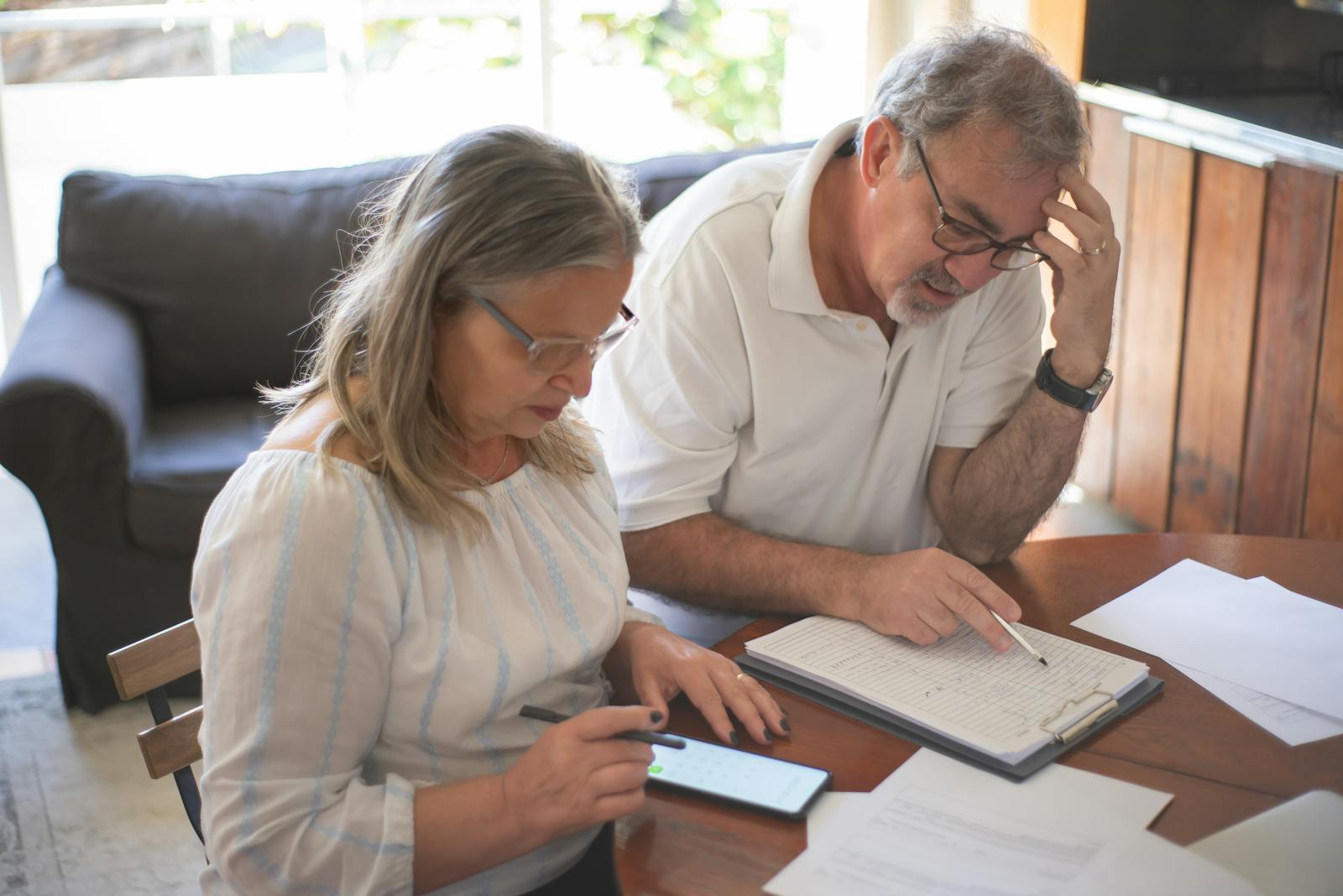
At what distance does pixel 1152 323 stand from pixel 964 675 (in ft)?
6.81

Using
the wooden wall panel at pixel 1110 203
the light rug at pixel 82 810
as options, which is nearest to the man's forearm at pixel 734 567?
the light rug at pixel 82 810

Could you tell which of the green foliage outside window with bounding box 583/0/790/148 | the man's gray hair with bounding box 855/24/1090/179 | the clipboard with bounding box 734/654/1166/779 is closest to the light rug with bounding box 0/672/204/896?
the clipboard with bounding box 734/654/1166/779

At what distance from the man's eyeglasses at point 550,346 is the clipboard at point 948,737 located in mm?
343

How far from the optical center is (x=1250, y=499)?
2.79 meters

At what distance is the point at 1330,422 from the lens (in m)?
2.54

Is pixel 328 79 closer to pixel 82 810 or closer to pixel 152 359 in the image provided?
pixel 152 359

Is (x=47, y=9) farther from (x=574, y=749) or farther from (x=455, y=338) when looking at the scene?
(x=574, y=749)

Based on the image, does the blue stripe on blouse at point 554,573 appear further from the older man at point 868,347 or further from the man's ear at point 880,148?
the man's ear at point 880,148

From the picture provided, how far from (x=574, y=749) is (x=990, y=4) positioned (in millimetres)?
3116

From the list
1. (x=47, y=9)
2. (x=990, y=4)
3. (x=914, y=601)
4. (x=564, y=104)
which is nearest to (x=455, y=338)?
(x=914, y=601)

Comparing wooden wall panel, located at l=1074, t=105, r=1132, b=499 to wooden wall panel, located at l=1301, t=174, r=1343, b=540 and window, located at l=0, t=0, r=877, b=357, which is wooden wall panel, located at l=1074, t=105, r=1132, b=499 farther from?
window, located at l=0, t=0, r=877, b=357

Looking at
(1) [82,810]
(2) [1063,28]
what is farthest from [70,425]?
(2) [1063,28]

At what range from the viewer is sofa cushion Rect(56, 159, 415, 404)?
276 centimetres

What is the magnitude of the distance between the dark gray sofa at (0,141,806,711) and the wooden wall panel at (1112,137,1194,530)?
0.97 metres
